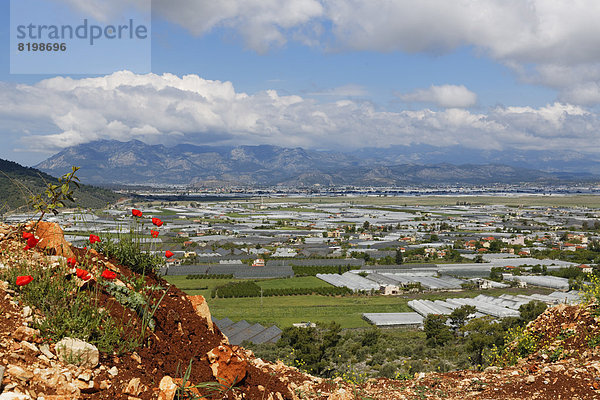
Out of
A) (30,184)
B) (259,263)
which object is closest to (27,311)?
(30,184)

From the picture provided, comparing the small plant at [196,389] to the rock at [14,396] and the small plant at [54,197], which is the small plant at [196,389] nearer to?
the rock at [14,396]

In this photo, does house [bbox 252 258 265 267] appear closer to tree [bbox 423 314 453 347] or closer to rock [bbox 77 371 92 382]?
tree [bbox 423 314 453 347]

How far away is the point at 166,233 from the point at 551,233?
96404 mm

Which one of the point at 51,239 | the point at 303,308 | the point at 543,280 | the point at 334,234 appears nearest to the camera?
the point at 51,239

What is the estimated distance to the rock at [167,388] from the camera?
3.47m

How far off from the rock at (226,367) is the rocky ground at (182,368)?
10mm

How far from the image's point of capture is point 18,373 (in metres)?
3.14

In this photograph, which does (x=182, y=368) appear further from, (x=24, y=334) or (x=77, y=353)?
(x=24, y=334)

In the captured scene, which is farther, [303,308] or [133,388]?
[303,308]

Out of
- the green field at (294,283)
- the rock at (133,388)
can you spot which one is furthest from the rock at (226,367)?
the green field at (294,283)

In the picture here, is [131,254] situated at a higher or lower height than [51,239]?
lower

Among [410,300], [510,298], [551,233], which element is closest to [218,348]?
[410,300]

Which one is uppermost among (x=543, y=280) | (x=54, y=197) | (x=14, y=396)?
(x=54, y=197)

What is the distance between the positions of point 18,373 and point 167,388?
1.16 m
